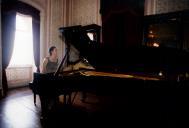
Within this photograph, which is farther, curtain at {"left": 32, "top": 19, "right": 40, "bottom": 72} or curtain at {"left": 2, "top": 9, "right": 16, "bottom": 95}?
curtain at {"left": 32, "top": 19, "right": 40, "bottom": 72}

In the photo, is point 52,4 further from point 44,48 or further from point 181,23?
point 181,23

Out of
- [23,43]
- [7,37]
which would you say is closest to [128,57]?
[7,37]

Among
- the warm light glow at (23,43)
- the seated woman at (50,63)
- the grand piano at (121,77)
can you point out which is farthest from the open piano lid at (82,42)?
the warm light glow at (23,43)

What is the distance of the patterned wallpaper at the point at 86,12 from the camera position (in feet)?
17.2

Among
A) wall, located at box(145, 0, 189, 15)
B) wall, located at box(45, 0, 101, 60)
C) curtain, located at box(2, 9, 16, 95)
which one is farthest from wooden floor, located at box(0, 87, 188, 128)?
wall, located at box(45, 0, 101, 60)

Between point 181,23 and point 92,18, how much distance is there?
2841mm

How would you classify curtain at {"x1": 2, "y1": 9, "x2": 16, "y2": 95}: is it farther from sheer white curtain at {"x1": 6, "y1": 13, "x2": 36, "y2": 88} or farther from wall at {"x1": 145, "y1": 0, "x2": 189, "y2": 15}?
wall at {"x1": 145, "y1": 0, "x2": 189, "y2": 15}

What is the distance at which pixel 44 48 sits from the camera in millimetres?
5328

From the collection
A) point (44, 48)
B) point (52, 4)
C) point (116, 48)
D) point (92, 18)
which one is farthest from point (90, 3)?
point (116, 48)

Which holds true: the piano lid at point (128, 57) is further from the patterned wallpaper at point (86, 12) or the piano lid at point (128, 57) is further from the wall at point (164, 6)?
the patterned wallpaper at point (86, 12)

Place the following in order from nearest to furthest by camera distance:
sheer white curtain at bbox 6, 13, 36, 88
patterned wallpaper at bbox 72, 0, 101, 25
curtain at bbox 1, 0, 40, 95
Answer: curtain at bbox 1, 0, 40, 95, sheer white curtain at bbox 6, 13, 36, 88, patterned wallpaper at bbox 72, 0, 101, 25

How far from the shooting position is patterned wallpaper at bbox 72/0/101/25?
5.24 m

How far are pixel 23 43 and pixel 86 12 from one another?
2.29 metres

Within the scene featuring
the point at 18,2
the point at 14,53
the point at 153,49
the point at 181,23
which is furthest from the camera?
the point at 14,53
